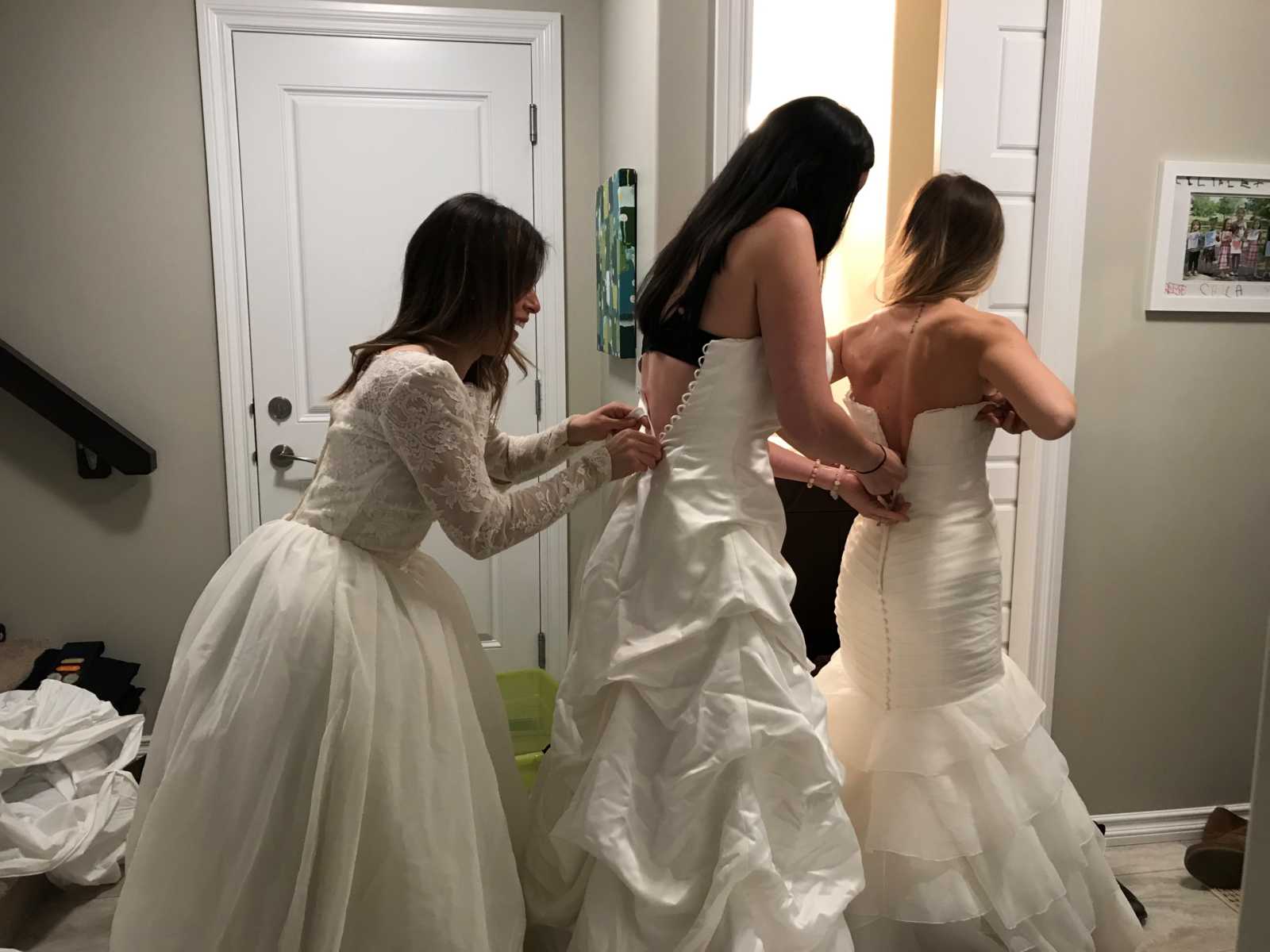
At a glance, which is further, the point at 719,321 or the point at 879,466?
the point at 879,466

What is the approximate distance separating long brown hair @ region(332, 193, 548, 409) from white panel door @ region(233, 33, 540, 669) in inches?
57.1

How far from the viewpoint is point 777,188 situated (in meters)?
1.39

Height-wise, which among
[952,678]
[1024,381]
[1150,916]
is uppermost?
[1024,381]

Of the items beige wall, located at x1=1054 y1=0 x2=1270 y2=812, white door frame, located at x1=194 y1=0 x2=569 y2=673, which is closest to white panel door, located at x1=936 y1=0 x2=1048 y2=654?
beige wall, located at x1=1054 y1=0 x2=1270 y2=812

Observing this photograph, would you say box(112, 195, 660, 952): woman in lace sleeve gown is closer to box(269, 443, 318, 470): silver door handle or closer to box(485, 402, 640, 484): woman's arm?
box(485, 402, 640, 484): woman's arm

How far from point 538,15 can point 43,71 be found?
1.37 metres

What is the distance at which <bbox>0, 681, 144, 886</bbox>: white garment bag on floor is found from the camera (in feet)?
6.42

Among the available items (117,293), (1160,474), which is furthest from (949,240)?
(117,293)

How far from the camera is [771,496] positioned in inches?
58.8

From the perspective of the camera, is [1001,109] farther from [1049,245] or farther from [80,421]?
[80,421]

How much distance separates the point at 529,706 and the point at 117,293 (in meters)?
1.68

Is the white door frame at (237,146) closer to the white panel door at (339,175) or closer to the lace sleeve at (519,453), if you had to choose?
the white panel door at (339,175)

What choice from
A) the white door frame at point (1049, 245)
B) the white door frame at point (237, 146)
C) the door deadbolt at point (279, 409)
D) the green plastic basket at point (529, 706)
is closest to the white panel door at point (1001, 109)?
the white door frame at point (1049, 245)

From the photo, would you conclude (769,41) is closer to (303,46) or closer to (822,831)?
(303,46)
